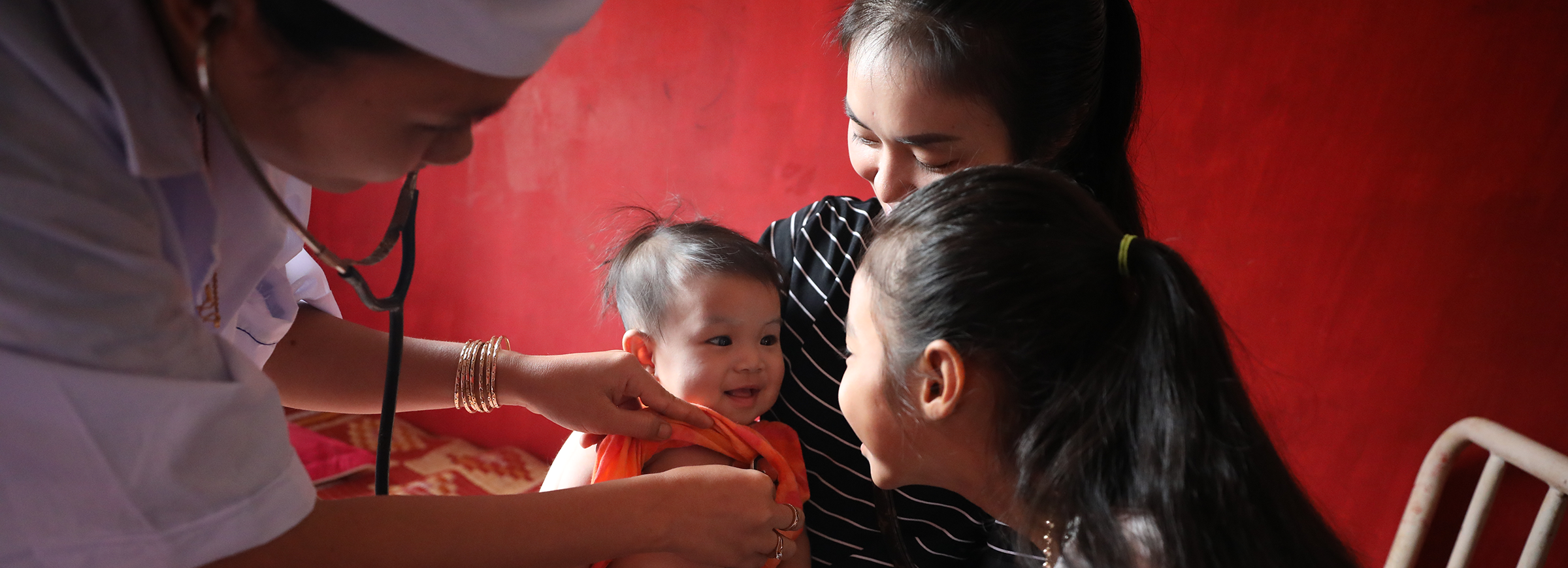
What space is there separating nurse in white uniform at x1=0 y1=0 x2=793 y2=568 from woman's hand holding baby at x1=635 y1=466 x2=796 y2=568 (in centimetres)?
25

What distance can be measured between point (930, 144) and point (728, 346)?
47 cm

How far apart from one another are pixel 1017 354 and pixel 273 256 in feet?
2.48

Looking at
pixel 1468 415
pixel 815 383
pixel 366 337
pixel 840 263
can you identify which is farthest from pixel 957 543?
pixel 1468 415

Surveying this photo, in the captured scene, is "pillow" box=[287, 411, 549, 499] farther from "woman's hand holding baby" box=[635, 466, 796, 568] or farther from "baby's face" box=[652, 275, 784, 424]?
"woman's hand holding baby" box=[635, 466, 796, 568]

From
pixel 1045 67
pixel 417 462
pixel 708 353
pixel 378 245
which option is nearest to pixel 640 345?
pixel 708 353

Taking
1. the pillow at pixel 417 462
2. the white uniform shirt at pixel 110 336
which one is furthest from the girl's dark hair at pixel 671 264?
the pillow at pixel 417 462

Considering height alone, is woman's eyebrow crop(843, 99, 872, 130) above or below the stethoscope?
above

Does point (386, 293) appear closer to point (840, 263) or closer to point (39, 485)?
point (840, 263)

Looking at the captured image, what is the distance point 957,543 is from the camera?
4.20 feet

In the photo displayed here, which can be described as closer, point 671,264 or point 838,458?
point 838,458

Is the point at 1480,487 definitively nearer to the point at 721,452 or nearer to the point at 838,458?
the point at 838,458

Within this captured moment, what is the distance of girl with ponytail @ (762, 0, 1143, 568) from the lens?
3.86ft

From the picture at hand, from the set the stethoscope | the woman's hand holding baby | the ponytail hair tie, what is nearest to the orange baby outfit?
the woman's hand holding baby

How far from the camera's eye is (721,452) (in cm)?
129
